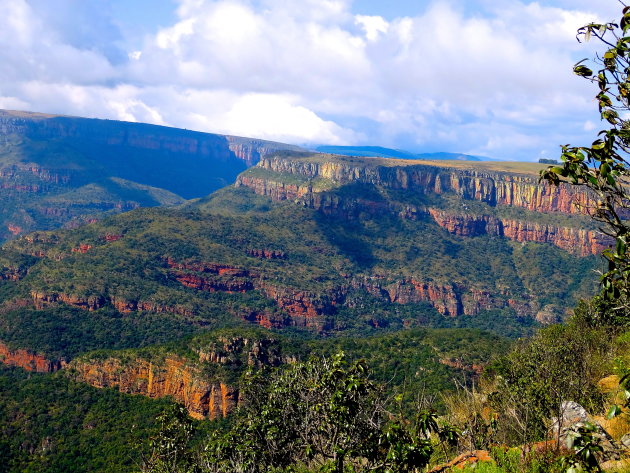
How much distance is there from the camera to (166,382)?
92.6 m

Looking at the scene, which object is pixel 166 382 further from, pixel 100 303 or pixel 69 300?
pixel 69 300

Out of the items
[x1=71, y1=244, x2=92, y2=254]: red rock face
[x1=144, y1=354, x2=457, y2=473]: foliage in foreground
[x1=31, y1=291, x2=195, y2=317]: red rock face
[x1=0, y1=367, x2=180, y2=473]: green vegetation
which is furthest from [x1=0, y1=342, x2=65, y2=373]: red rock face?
[x1=144, y1=354, x2=457, y2=473]: foliage in foreground

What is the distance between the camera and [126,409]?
86.9m

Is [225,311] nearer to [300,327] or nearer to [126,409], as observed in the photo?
[300,327]

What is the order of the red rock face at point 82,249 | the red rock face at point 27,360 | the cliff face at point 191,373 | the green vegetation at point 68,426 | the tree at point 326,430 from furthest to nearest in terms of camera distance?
the red rock face at point 82,249 < the red rock face at point 27,360 < the cliff face at point 191,373 < the green vegetation at point 68,426 < the tree at point 326,430

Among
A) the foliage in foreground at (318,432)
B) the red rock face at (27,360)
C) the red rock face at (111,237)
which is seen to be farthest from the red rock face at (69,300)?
the foliage in foreground at (318,432)

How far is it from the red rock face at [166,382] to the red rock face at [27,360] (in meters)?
34.0

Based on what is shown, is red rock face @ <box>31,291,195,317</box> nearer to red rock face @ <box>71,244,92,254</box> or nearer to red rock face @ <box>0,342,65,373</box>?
red rock face @ <box>0,342,65,373</box>

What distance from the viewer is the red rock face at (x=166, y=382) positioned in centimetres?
8769

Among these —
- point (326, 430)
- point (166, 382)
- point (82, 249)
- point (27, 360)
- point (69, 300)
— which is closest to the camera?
point (326, 430)

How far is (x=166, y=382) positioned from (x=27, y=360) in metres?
60.2

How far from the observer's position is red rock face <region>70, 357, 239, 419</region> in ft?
288

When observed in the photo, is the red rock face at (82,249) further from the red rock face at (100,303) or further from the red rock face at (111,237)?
the red rock face at (100,303)

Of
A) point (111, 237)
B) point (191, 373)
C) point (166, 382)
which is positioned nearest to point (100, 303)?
point (111, 237)
